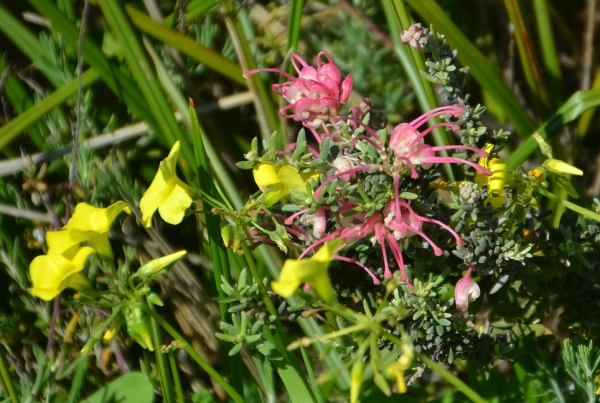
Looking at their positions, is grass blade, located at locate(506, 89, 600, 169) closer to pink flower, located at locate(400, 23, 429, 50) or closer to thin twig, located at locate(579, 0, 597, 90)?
pink flower, located at locate(400, 23, 429, 50)

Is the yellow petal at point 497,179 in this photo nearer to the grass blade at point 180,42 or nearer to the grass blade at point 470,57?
the grass blade at point 470,57

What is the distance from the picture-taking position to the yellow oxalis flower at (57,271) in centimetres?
71

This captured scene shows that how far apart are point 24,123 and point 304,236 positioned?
0.60 metres

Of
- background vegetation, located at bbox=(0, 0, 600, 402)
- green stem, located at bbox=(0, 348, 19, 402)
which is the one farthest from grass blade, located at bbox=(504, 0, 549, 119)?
green stem, located at bbox=(0, 348, 19, 402)

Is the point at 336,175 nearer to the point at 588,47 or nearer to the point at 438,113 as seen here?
the point at 438,113

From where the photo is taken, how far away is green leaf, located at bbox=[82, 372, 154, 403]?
0.98m

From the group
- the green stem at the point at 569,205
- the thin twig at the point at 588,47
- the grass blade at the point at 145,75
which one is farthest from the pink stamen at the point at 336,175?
the thin twig at the point at 588,47

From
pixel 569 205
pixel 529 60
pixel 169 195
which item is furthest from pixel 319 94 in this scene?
pixel 529 60

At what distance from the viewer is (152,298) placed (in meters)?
0.69

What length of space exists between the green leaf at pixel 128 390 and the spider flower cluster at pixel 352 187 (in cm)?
31

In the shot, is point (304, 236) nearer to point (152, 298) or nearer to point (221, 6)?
point (152, 298)

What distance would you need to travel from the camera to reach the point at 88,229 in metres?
0.74

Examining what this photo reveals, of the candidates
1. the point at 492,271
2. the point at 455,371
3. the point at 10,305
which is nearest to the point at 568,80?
the point at 455,371

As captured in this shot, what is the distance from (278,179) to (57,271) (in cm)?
27
